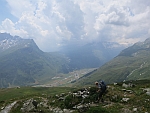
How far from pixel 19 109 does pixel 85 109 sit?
560 inches

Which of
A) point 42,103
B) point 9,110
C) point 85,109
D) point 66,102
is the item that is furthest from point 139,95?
point 9,110

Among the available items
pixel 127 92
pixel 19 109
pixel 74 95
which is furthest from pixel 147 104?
pixel 19 109

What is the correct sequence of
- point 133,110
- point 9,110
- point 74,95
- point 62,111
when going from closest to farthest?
point 133,110, point 62,111, point 74,95, point 9,110

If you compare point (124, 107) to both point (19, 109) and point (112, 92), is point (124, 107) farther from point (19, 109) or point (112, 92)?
point (19, 109)

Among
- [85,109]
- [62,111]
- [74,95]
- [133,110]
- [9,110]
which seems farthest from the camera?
[9,110]

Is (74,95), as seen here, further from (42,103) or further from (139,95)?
(139,95)

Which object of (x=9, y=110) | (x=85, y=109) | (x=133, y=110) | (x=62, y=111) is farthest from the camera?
(x=9, y=110)

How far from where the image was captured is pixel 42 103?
128ft

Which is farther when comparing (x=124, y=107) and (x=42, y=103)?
(x=42, y=103)

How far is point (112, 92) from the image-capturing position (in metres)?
36.1

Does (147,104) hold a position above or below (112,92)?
below

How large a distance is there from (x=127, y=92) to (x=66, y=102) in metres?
12.1

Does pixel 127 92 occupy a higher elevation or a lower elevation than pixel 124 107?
higher

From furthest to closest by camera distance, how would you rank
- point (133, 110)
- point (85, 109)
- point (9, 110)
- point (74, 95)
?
point (9, 110), point (74, 95), point (85, 109), point (133, 110)
